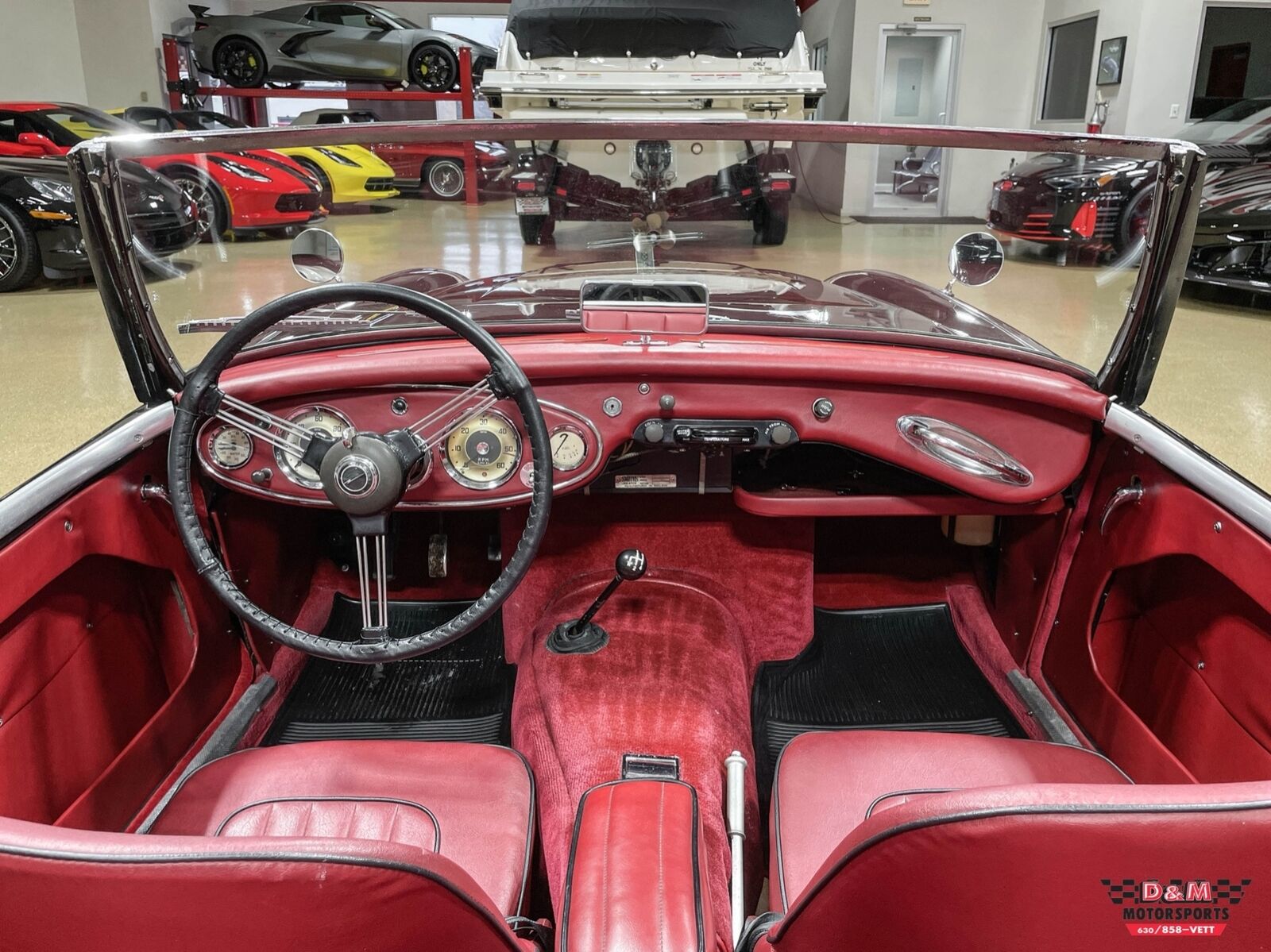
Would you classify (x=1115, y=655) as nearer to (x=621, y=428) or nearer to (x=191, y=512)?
(x=621, y=428)

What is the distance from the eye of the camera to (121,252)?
1.58 m

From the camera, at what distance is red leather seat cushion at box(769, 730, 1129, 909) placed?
1487mm

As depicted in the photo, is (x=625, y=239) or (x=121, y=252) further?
(x=625, y=239)

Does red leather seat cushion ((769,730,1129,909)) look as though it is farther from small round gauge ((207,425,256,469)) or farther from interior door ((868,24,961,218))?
interior door ((868,24,961,218))

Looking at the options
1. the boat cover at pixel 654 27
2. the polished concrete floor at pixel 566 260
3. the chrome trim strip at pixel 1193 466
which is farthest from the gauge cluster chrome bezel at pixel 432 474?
the boat cover at pixel 654 27

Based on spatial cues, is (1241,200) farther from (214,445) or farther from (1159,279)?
(214,445)

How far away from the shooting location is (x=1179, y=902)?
70 cm

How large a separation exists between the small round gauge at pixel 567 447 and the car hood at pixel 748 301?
258mm

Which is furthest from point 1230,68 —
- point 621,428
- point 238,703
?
point 238,703

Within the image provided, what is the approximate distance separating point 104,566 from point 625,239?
1.30m

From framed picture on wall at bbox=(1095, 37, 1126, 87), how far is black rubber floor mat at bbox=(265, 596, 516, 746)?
10581mm

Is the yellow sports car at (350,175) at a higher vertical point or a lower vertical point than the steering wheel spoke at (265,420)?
higher

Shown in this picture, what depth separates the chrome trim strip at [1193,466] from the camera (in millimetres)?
1408

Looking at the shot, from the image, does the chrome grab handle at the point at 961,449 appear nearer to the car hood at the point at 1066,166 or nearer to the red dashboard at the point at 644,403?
the red dashboard at the point at 644,403
